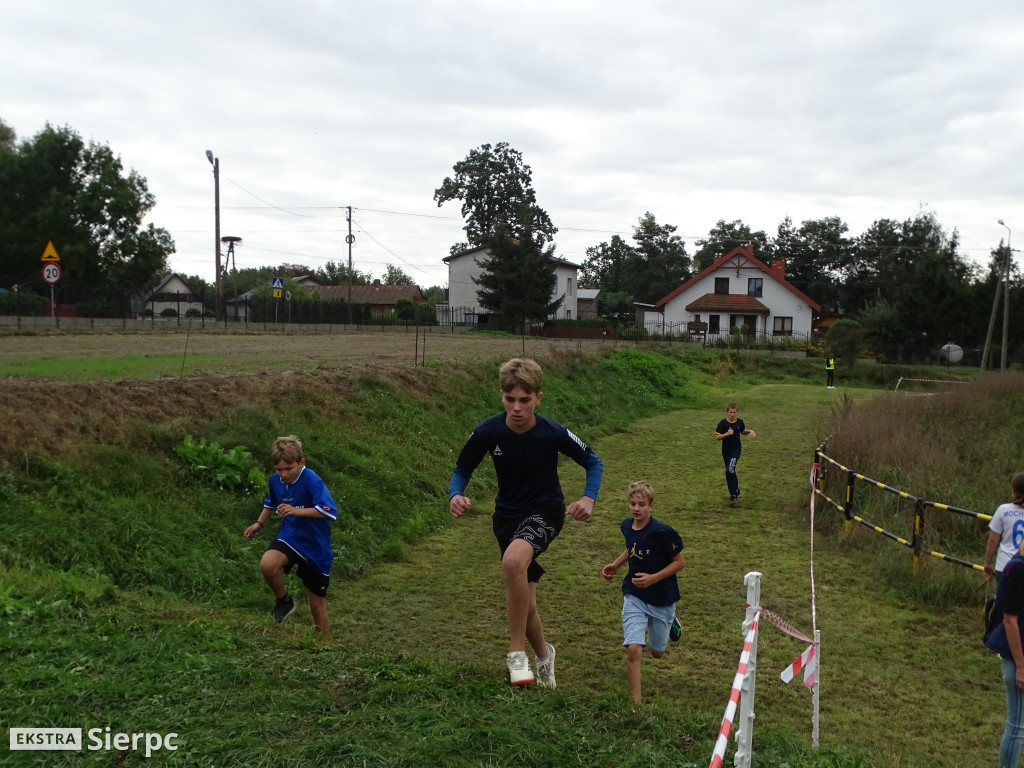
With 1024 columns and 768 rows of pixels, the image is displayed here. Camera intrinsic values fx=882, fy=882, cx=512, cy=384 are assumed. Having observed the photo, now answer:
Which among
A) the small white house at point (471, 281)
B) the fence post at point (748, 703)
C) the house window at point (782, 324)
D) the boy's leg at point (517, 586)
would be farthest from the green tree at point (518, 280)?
the fence post at point (748, 703)

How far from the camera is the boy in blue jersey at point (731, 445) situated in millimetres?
13695

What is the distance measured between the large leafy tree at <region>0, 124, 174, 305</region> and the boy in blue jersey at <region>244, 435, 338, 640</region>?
32107mm

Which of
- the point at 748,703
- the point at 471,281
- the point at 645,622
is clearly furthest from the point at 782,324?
the point at 748,703

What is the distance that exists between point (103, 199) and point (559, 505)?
116ft

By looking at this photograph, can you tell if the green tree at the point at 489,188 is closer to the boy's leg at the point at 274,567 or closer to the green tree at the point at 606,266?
the green tree at the point at 606,266

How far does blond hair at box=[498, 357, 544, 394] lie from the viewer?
4.89m

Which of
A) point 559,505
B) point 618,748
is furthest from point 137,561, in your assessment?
point 618,748

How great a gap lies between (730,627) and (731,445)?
6.36m

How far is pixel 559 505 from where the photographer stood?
5148 millimetres

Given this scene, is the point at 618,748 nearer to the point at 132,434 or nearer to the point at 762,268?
the point at 132,434

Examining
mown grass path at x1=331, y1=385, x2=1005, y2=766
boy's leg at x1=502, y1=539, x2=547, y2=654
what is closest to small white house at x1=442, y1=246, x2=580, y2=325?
mown grass path at x1=331, y1=385, x2=1005, y2=766

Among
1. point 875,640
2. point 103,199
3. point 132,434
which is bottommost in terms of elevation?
point 875,640

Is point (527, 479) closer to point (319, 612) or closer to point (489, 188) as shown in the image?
point (319, 612)

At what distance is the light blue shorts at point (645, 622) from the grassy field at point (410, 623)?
0.41 meters
